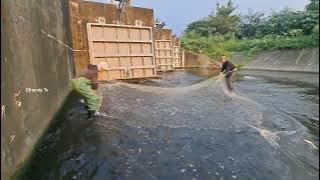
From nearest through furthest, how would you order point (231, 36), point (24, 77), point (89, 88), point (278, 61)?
point (24, 77)
point (89, 88)
point (278, 61)
point (231, 36)

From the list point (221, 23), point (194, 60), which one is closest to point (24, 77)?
point (194, 60)

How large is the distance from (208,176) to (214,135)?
6.78ft

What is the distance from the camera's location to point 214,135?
696 centimetres

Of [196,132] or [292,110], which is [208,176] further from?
Result: [292,110]

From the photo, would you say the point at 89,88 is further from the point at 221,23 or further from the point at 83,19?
the point at 221,23

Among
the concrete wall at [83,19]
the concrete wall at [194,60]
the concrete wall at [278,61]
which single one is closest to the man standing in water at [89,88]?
the concrete wall at [83,19]

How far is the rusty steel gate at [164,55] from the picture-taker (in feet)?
80.6

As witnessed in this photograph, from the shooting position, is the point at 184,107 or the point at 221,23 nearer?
the point at 184,107

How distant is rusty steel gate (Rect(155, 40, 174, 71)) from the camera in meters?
24.6

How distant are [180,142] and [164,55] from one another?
19142 millimetres

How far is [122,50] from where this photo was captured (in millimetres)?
14938

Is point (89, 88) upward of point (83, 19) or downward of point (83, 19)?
downward

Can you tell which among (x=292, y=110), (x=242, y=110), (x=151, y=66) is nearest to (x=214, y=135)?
(x=242, y=110)

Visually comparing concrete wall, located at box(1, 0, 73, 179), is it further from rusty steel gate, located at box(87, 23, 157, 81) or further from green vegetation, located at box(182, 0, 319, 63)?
green vegetation, located at box(182, 0, 319, 63)
